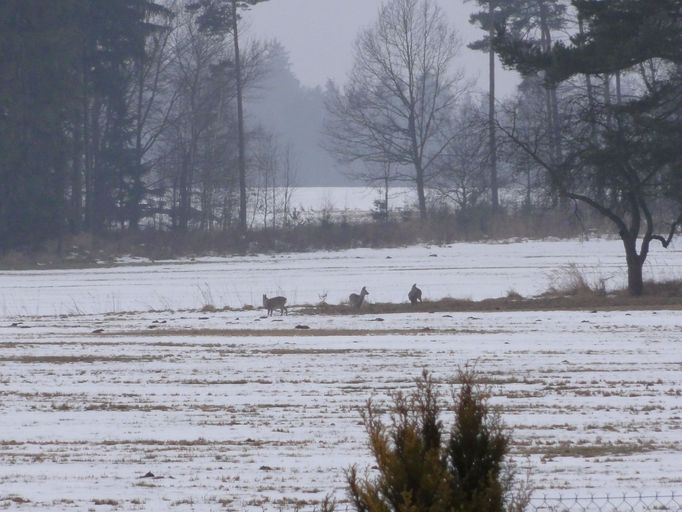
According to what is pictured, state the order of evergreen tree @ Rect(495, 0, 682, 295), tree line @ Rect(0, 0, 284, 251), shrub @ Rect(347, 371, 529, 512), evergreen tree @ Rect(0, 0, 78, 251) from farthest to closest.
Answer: tree line @ Rect(0, 0, 284, 251)
evergreen tree @ Rect(0, 0, 78, 251)
evergreen tree @ Rect(495, 0, 682, 295)
shrub @ Rect(347, 371, 529, 512)

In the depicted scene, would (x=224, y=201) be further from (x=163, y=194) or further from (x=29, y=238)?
(x=29, y=238)

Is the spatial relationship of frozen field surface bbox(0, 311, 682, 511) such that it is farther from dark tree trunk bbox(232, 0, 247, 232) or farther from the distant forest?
A: dark tree trunk bbox(232, 0, 247, 232)

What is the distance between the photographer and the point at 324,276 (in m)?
42.8

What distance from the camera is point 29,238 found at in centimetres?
5569

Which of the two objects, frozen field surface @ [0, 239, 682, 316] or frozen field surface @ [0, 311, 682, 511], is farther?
frozen field surface @ [0, 239, 682, 316]

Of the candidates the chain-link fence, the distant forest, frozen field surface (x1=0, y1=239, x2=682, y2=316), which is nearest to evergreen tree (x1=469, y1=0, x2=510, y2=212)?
the distant forest

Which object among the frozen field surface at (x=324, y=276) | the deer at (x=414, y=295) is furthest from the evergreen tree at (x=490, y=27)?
the deer at (x=414, y=295)

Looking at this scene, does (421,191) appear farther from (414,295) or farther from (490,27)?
(414,295)

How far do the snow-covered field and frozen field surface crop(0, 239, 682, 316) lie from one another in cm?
51

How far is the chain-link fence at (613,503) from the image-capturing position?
26.6 feet

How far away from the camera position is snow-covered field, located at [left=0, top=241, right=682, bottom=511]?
32.4ft

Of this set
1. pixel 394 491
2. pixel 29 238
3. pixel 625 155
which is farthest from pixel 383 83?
pixel 394 491

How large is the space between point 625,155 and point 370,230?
28790 millimetres

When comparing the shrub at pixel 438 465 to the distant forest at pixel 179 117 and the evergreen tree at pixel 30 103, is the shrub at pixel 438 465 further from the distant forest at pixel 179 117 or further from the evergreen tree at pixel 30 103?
the evergreen tree at pixel 30 103
